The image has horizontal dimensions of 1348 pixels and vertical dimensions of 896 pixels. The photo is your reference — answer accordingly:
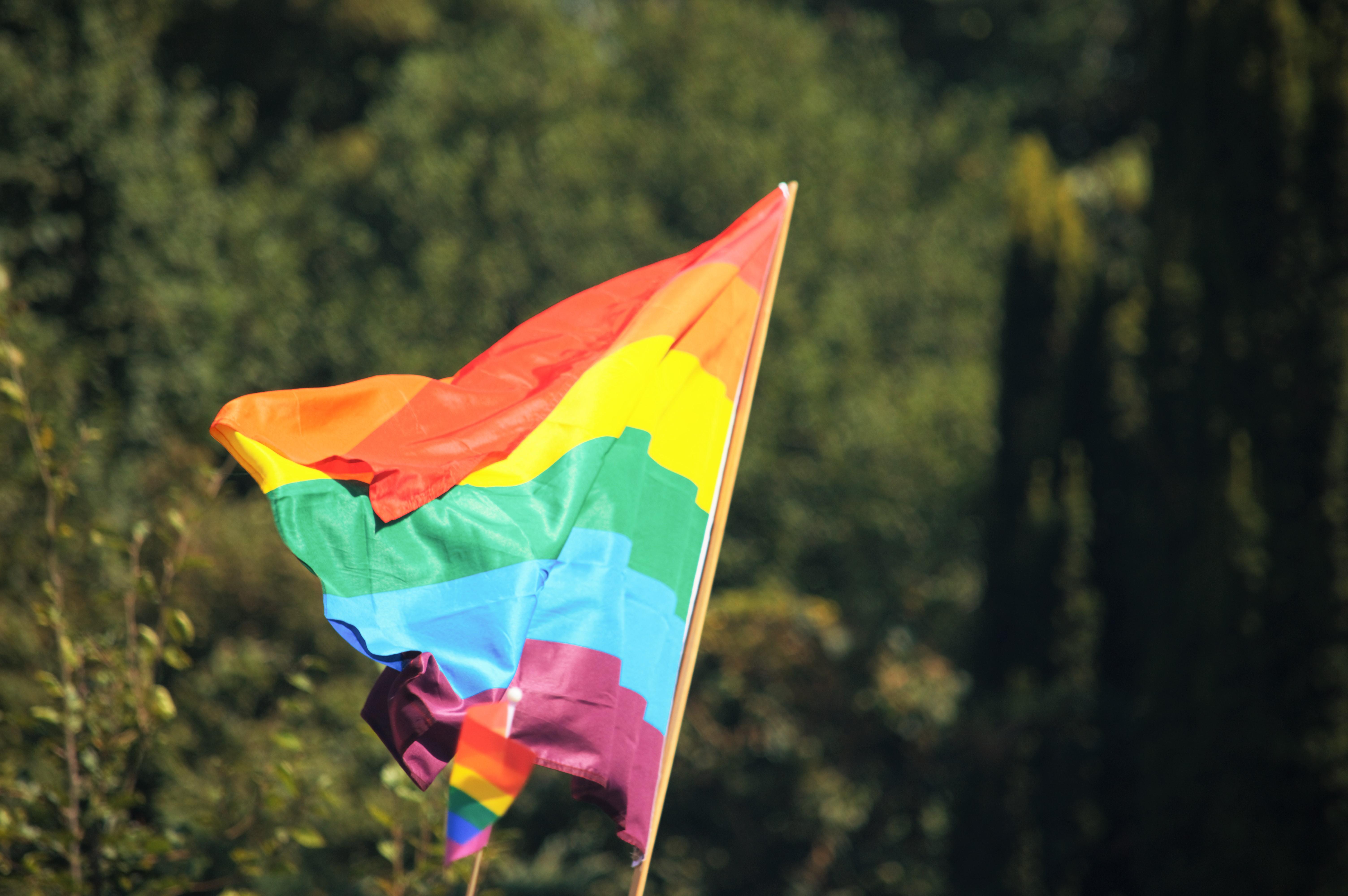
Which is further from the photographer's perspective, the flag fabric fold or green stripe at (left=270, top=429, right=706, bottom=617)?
green stripe at (left=270, top=429, right=706, bottom=617)

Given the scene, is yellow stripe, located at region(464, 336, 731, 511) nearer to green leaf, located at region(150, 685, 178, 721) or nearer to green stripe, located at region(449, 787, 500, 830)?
green stripe, located at region(449, 787, 500, 830)

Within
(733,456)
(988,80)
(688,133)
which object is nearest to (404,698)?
(733,456)

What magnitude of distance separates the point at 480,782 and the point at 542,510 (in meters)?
0.87

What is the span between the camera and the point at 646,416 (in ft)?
11.1

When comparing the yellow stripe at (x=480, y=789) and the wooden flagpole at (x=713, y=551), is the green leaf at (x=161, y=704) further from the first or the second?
the wooden flagpole at (x=713, y=551)

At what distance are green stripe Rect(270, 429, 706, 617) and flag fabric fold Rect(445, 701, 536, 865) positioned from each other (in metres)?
0.53

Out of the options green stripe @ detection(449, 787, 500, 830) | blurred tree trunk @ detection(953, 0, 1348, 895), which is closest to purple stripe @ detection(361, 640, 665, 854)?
green stripe @ detection(449, 787, 500, 830)

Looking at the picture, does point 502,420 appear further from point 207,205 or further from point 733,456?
point 207,205

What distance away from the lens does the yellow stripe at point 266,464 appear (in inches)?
116

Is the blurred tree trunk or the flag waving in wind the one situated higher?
the blurred tree trunk

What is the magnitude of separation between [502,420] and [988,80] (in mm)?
21139

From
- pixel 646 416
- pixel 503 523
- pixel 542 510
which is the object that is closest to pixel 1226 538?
pixel 646 416

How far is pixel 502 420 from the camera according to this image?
127 inches

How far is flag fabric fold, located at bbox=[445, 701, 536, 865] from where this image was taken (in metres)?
2.43
